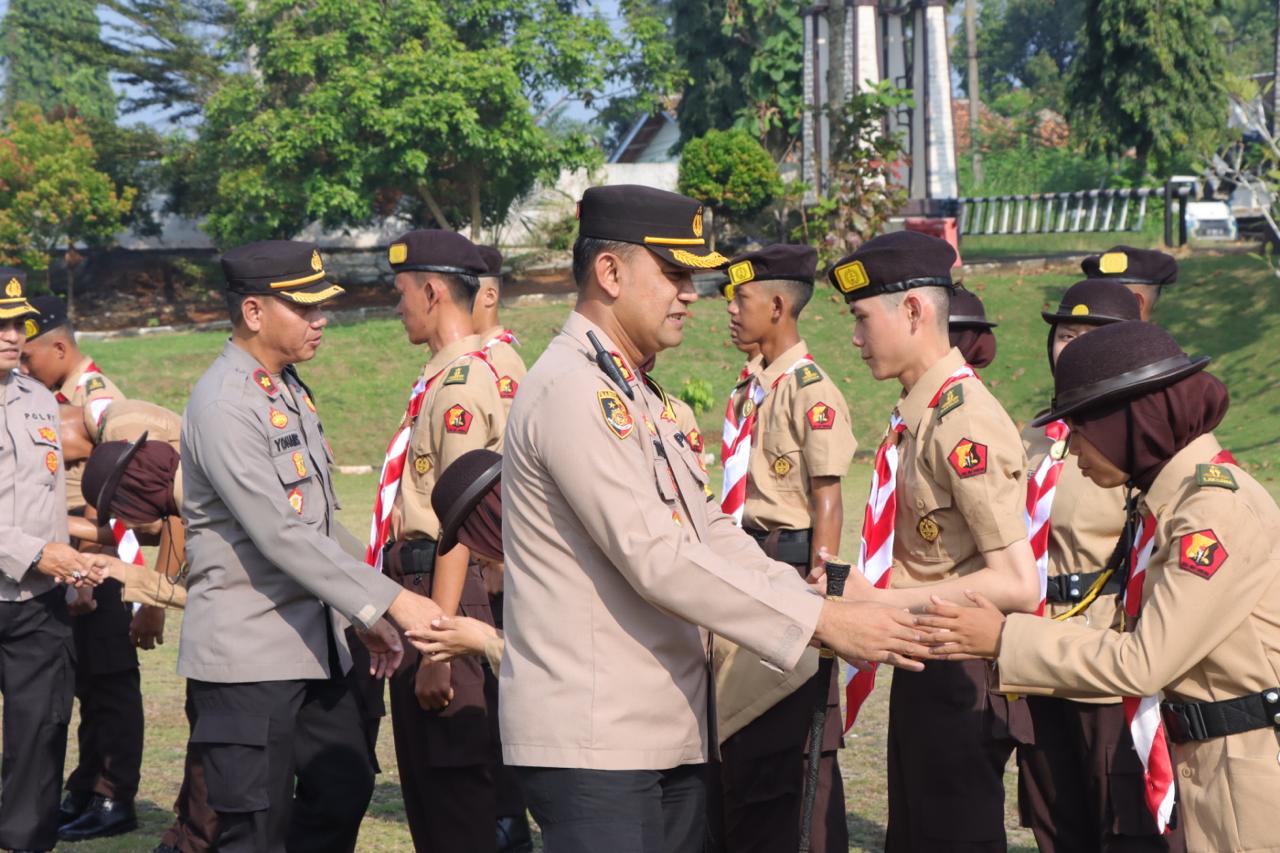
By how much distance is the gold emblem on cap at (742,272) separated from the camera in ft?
21.7

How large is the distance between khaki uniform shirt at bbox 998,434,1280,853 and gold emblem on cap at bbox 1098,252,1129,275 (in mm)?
2736

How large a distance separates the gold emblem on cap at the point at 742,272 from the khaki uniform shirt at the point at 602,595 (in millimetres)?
3128

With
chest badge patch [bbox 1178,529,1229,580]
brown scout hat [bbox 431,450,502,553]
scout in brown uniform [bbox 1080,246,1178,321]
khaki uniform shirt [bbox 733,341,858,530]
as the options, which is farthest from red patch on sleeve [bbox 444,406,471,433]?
chest badge patch [bbox 1178,529,1229,580]

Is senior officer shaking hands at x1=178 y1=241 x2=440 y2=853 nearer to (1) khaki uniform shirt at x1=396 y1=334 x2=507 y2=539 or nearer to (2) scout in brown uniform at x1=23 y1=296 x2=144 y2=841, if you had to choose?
(1) khaki uniform shirt at x1=396 y1=334 x2=507 y2=539

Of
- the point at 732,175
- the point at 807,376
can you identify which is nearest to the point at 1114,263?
the point at 807,376

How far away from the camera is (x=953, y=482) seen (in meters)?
4.54

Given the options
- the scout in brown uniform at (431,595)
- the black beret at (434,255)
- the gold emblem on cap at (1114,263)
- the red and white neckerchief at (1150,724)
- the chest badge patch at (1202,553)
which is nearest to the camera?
the chest badge patch at (1202,553)

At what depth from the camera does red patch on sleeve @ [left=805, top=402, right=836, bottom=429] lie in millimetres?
6195

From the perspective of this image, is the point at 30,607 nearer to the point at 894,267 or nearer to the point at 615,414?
the point at 615,414

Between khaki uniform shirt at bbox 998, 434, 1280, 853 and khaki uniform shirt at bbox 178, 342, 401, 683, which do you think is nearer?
khaki uniform shirt at bbox 998, 434, 1280, 853

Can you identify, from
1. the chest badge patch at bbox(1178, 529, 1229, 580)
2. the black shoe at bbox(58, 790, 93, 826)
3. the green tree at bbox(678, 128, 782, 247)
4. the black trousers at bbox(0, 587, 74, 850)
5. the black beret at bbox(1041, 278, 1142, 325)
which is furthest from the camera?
the green tree at bbox(678, 128, 782, 247)

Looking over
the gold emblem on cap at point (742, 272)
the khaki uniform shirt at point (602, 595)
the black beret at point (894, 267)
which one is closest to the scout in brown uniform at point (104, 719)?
the gold emblem on cap at point (742, 272)

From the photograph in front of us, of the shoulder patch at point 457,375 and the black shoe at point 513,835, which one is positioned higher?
the shoulder patch at point 457,375

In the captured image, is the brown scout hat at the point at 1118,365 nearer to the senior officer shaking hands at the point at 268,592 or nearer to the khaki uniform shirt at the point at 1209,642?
the khaki uniform shirt at the point at 1209,642
